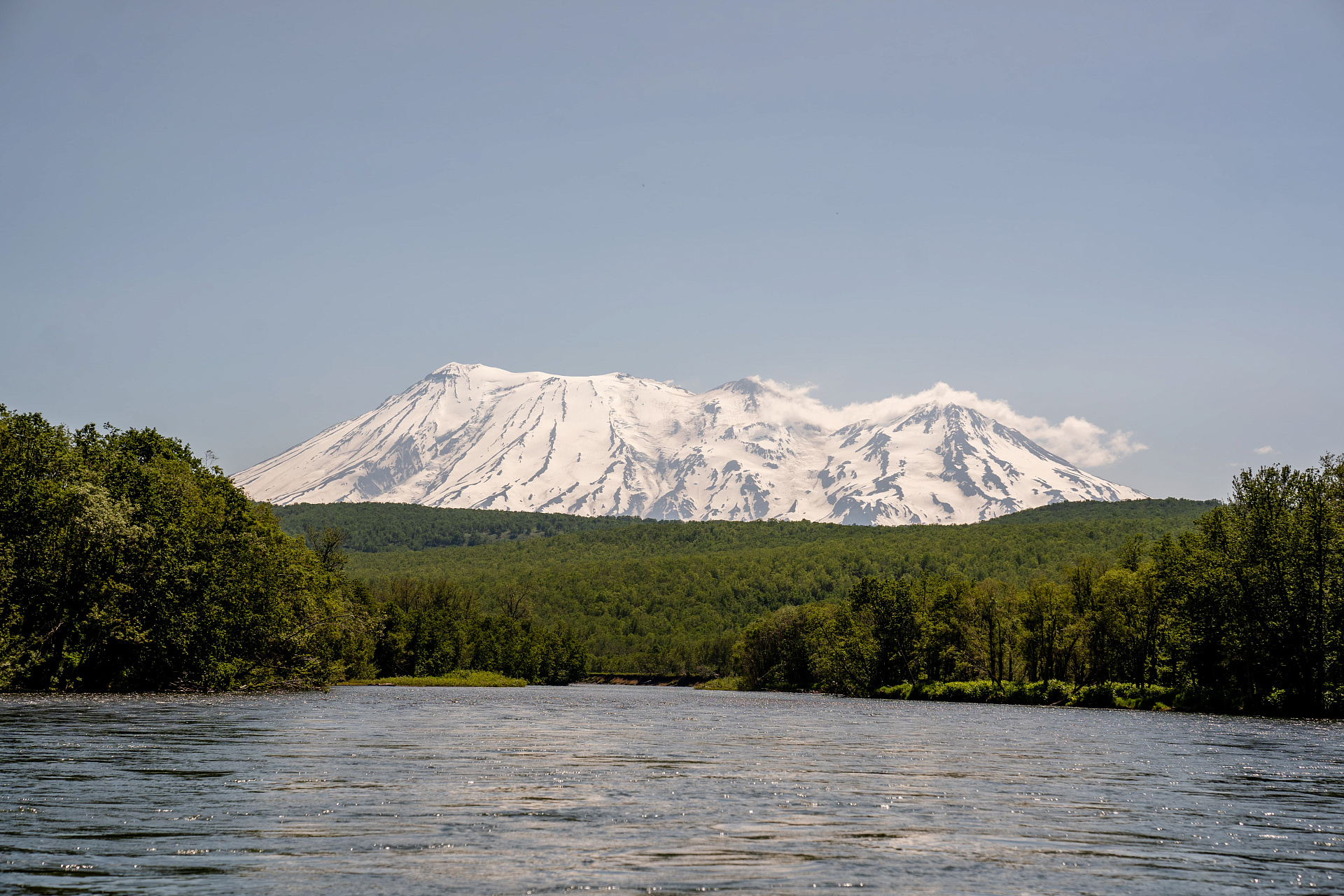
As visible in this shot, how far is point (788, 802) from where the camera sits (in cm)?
2436

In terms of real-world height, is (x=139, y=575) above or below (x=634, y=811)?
above

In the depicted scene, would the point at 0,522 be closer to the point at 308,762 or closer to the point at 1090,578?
the point at 308,762

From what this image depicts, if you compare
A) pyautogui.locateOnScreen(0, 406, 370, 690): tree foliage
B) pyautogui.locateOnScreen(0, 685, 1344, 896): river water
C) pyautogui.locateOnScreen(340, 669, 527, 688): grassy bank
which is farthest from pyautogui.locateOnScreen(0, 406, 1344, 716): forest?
pyautogui.locateOnScreen(0, 685, 1344, 896): river water

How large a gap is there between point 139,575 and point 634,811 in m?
53.1

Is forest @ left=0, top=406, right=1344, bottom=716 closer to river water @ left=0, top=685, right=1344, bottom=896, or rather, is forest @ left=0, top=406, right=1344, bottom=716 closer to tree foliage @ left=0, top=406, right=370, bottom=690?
tree foliage @ left=0, top=406, right=370, bottom=690

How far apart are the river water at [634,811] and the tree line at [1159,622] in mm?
27852

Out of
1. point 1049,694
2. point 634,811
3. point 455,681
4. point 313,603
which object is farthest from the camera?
point 455,681

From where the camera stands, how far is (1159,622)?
91.3 m

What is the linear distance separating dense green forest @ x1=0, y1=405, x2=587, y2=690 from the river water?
1674 centimetres

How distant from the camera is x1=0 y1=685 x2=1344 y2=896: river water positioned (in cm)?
1591

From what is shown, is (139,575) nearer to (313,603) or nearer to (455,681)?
(313,603)

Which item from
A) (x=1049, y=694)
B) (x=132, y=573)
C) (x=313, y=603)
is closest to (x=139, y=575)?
(x=132, y=573)

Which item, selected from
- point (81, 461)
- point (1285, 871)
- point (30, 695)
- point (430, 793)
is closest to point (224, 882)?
point (430, 793)

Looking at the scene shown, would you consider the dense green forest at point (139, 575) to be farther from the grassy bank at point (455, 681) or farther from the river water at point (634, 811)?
the grassy bank at point (455, 681)
